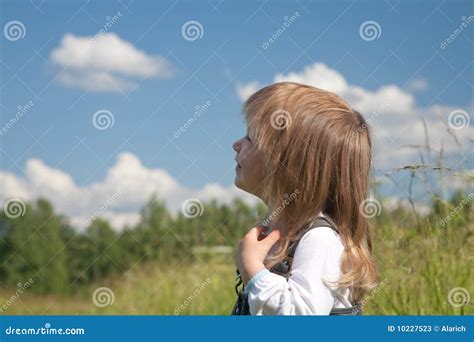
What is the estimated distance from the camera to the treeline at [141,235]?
12.3 ft

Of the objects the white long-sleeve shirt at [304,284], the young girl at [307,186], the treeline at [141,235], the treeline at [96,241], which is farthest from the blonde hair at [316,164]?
the treeline at [96,241]

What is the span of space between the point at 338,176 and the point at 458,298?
54.6 inches

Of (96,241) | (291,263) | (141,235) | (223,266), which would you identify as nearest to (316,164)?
(291,263)

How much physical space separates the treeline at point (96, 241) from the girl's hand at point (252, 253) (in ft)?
11.4

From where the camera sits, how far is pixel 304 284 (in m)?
1.97

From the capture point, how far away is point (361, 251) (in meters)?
2.21

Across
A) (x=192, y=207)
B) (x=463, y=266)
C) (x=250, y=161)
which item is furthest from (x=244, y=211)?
(x=250, y=161)

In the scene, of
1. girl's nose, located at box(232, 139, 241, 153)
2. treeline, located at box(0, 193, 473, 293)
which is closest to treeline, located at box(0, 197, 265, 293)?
treeline, located at box(0, 193, 473, 293)

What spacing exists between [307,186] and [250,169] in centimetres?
21

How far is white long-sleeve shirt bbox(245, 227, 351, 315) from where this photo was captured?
196 cm

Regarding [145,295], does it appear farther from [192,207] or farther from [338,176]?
[338,176]

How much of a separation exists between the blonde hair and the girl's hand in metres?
0.06

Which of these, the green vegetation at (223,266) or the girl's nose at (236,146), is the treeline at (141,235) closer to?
the green vegetation at (223,266)

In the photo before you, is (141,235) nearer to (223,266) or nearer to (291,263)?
(223,266)
